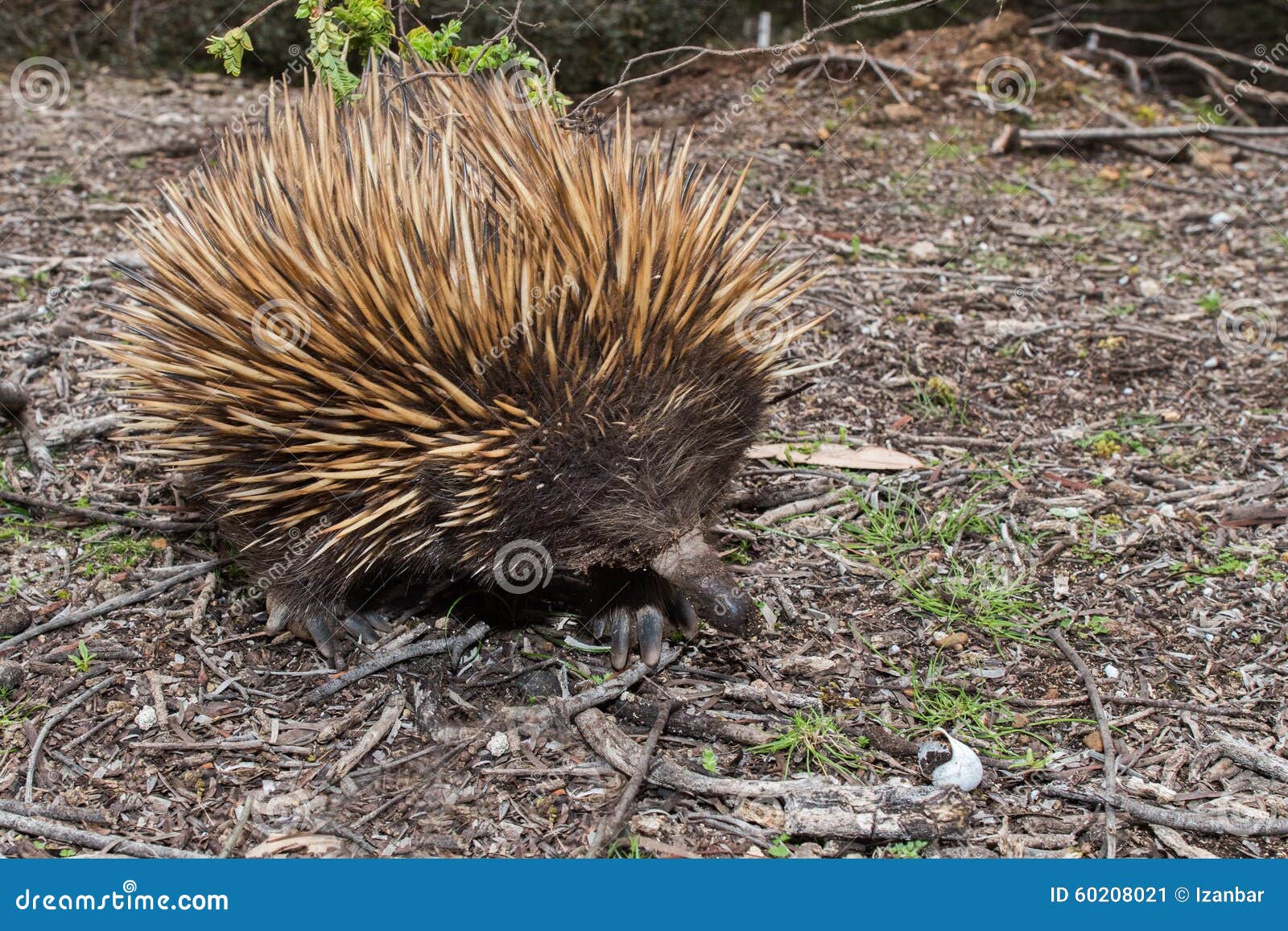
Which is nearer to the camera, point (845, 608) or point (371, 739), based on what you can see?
point (371, 739)

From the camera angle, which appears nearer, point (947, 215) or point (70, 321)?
point (70, 321)

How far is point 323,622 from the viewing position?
13.4 ft

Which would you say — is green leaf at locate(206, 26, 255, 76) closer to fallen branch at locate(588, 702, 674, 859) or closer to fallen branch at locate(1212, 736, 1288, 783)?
fallen branch at locate(588, 702, 674, 859)

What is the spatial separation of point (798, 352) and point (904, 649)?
212cm

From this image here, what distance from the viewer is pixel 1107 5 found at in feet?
33.6

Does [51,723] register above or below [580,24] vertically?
below

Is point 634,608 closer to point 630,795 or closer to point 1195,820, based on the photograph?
point 630,795

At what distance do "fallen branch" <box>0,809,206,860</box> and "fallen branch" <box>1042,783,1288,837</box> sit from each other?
2539 millimetres

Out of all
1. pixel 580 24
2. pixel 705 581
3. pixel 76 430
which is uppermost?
pixel 580 24

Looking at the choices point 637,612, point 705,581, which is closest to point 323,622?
point 637,612

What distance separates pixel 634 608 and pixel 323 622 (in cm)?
108

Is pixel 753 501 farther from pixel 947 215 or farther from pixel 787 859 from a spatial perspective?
pixel 947 215

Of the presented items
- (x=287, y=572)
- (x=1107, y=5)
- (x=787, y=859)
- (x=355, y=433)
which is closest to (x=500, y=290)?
(x=355, y=433)

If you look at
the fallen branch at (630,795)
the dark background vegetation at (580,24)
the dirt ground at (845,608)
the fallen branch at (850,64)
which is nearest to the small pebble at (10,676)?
the dirt ground at (845,608)
